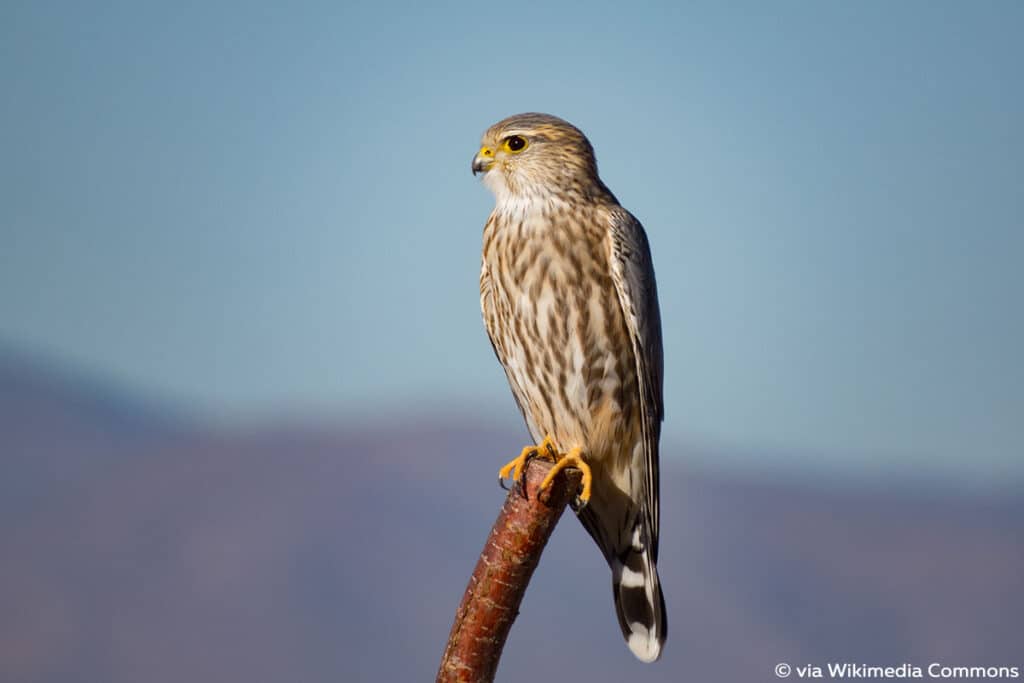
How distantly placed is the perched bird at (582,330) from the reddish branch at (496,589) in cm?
14

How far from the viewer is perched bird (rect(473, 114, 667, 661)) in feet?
8.63

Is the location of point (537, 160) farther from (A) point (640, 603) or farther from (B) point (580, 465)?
(A) point (640, 603)

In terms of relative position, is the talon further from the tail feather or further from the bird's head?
the bird's head

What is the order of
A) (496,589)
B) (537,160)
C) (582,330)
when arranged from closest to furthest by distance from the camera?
(496,589)
(582,330)
(537,160)

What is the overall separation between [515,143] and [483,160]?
0.37 ft

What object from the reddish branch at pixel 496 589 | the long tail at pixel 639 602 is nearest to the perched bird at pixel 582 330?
the long tail at pixel 639 602

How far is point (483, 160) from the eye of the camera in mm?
2863

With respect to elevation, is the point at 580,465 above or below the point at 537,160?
below

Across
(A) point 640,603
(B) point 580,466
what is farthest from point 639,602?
(B) point 580,466

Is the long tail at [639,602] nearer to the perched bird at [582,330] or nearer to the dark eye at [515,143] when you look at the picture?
the perched bird at [582,330]

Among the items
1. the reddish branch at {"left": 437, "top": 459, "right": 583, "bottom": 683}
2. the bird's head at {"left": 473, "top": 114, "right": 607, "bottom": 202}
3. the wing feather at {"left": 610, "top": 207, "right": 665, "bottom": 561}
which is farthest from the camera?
the bird's head at {"left": 473, "top": 114, "right": 607, "bottom": 202}

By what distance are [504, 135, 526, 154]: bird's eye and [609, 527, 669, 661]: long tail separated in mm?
1179

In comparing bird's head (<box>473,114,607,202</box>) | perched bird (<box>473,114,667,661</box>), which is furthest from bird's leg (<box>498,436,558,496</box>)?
bird's head (<box>473,114,607,202</box>)

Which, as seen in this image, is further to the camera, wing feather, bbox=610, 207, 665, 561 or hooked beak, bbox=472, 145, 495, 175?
hooked beak, bbox=472, 145, 495, 175
